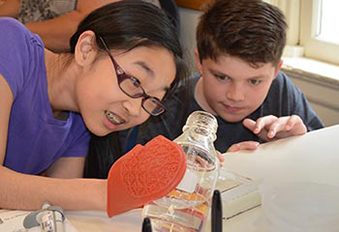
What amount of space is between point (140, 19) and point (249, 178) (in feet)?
1.35

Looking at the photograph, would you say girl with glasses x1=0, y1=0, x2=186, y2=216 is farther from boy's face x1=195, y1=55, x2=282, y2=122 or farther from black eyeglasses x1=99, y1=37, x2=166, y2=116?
boy's face x1=195, y1=55, x2=282, y2=122

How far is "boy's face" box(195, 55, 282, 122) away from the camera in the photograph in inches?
56.8

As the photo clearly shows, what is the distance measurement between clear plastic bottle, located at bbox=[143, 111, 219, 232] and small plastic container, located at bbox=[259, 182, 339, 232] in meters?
0.10

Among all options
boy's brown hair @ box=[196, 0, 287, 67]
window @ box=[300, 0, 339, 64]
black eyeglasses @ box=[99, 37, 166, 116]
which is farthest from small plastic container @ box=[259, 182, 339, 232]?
window @ box=[300, 0, 339, 64]

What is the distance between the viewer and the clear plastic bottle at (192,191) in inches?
32.2

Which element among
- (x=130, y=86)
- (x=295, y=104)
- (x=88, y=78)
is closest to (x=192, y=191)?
(x=130, y=86)

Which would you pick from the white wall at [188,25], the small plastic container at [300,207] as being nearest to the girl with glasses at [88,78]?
the small plastic container at [300,207]

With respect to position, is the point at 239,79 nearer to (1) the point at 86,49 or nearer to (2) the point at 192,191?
(1) the point at 86,49

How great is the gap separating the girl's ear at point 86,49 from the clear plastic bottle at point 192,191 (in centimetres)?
39

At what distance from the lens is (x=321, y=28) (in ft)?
7.35

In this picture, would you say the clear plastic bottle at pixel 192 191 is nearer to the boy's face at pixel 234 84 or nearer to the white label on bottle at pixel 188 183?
the white label on bottle at pixel 188 183

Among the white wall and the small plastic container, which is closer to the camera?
the small plastic container

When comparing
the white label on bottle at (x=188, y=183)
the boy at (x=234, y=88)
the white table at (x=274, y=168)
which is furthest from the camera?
the boy at (x=234, y=88)

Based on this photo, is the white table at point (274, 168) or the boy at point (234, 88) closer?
the white table at point (274, 168)
